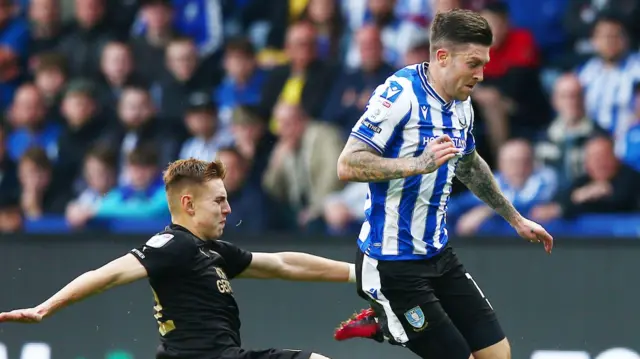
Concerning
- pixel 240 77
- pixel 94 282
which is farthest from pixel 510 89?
pixel 94 282

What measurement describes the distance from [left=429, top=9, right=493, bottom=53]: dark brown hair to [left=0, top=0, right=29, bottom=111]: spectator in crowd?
236 inches

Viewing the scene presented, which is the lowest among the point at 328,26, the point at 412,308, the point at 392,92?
the point at 412,308

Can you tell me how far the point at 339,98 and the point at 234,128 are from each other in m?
0.89

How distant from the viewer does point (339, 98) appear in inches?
366

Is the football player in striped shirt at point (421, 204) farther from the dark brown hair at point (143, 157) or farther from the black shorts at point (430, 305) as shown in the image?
the dark brown hair at point (143, 157)

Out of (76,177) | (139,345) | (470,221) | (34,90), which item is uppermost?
(34,90)

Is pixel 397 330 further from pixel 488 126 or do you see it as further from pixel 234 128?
pixel 234 128

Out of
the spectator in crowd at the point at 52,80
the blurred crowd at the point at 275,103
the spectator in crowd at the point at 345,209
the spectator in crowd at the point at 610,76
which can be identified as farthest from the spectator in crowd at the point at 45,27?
the spectator in crowd at the point at 610,76

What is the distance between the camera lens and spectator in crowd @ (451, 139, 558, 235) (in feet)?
27.6

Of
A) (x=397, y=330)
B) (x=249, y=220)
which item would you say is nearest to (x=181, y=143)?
(x=249, y=220)

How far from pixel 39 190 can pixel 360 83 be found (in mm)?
2836

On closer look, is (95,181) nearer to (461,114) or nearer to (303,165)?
(303,165)

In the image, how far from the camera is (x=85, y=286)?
521 centimetres

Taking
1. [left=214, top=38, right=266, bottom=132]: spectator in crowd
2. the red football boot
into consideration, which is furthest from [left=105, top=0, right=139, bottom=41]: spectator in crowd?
the red football boot
